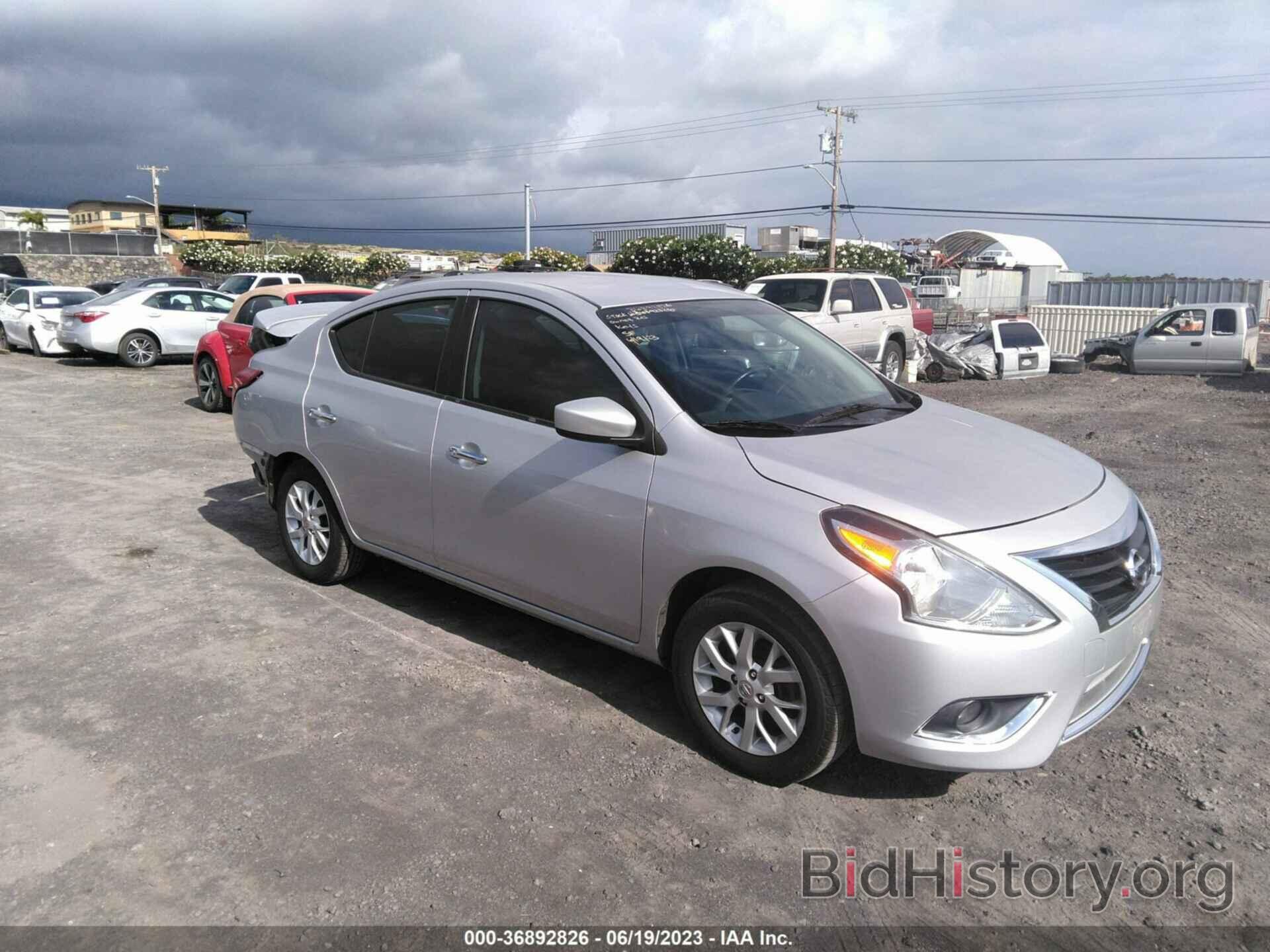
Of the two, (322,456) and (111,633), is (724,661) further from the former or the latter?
(111,633)

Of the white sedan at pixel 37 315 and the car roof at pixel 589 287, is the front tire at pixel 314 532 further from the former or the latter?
the white sedan at pixel 37 315

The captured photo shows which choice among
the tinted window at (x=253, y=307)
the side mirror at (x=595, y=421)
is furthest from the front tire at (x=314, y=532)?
the tinted window at (x=253, y=307)

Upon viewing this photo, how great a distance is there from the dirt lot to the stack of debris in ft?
45.9

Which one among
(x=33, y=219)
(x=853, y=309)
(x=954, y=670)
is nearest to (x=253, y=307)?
(x=853, y=309)

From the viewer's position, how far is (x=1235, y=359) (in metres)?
19.8

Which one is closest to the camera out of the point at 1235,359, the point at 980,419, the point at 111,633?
the point at 980,419

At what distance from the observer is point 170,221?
92188mm

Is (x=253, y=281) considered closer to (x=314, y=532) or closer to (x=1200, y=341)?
(x=314, y=532)

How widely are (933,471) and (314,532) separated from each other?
3510 mm

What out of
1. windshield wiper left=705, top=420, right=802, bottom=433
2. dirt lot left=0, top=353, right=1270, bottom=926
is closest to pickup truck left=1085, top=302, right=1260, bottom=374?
dirt lot left=0, top=353, right=1270, bottom=926

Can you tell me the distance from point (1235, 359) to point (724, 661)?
2036 centimetres

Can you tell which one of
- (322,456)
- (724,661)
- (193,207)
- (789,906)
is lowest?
(789,906)

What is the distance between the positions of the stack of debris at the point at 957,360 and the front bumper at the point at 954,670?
16906 millimetres

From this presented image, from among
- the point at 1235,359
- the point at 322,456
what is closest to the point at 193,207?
the point at 1235,359
